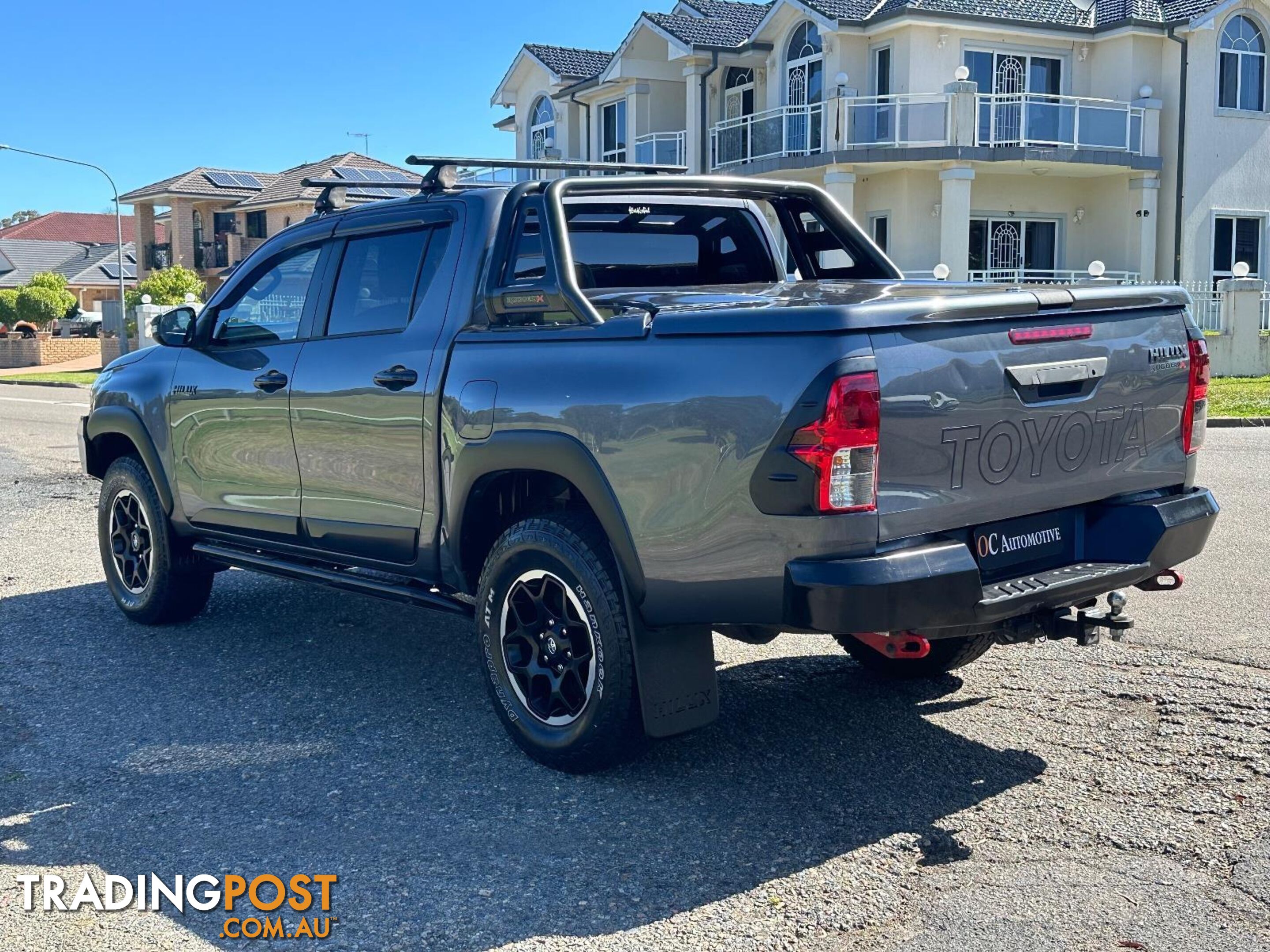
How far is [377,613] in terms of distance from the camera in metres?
7.07

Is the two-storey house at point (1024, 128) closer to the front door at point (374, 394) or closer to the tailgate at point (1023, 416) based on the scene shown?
the front door at point (374, 394)

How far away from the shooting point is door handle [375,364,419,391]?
5133 millimetres

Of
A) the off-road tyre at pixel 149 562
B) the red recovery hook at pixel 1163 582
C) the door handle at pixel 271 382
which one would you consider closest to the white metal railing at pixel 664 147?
the off-road tyre at pixel 149 562

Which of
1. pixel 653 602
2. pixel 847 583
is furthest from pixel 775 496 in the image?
pixel 653 602

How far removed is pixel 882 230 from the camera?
101 feet

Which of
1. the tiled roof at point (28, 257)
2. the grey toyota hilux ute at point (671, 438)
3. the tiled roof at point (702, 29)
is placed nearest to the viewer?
the grey toyota hilux ute at point (671, 438)

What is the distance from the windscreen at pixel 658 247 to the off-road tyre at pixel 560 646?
1131mm

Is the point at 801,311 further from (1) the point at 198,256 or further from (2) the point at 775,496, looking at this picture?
(1) the point at 198,256

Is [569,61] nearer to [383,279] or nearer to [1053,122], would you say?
[1053,122]

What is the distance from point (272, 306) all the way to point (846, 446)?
332 cm

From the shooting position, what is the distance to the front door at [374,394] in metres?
5.16

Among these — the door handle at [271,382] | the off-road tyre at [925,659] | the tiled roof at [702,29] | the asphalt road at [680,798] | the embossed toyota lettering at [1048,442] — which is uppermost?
the tiled roof at [702,29]

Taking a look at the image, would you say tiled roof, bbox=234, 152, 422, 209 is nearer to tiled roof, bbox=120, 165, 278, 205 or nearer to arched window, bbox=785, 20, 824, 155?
tiled roof, bbox=120, 165, 278, 205

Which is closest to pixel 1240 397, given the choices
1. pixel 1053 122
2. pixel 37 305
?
pixel 1053 122
